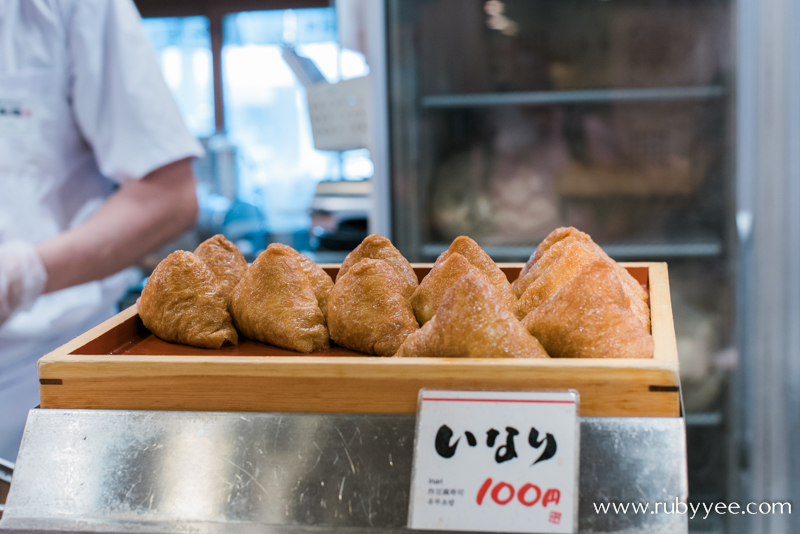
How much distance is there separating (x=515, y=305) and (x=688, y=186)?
6.03 ft

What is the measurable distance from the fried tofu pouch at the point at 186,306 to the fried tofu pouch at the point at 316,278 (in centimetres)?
10

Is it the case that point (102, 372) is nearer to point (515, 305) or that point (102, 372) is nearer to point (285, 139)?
point (515, 305)

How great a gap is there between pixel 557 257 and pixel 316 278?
0.31 meters

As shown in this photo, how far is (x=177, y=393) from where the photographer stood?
25.1 inches

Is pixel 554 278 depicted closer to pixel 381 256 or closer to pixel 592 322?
pixel 592 322

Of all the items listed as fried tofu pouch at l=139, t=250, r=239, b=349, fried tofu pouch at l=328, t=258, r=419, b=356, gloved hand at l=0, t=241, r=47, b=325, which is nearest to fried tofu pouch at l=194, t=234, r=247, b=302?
fried tofu pouch at l=139, t=250, r=239, b=349

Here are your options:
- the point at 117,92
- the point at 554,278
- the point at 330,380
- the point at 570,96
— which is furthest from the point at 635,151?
the point at 330,380

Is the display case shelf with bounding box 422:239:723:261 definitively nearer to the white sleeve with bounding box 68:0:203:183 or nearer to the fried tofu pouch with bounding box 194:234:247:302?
the white sleeve with bounding box 68:0:203:183

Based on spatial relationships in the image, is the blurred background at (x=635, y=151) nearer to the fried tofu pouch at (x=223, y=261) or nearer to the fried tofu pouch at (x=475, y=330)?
the fried tofu pouch at (x=223, y=261)

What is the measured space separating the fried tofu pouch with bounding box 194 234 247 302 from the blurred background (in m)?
1.40

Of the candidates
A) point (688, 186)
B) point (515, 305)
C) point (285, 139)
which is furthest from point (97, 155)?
point (285, 139)

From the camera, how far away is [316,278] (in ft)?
2.86

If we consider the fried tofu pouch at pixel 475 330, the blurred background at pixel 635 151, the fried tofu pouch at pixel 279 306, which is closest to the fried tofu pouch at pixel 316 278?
the fried tofu pouch at pixel 279 306

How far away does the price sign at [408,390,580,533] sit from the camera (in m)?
0.53
